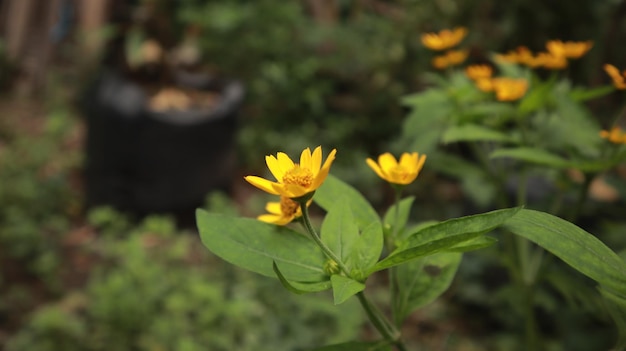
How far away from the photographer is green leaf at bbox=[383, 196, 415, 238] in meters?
0.67

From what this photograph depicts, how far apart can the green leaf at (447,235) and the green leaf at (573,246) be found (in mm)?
28

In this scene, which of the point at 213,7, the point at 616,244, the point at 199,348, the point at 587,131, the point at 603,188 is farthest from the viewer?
the point at 213,7


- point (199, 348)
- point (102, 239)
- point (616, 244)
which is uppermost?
point (616, 244)

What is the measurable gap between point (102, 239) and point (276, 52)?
4.37 feet

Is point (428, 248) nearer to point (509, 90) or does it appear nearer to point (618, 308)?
point (618, 308)

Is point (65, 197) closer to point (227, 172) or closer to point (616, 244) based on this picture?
point (227, 172)

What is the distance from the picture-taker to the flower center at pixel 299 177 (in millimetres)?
510

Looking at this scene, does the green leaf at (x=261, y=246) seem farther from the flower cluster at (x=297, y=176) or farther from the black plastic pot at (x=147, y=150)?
the black plastic pot at (x=147, y=150)

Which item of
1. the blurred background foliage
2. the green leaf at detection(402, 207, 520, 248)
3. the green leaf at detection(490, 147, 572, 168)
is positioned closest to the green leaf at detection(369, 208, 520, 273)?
the green leaf at detection(402, 207, 520, 248)

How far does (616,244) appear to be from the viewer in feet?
4.44

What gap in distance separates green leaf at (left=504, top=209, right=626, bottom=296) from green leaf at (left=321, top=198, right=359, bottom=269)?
155mm

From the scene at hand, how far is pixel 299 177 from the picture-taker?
0.51 metres

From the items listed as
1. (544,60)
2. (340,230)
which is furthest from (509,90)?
(340,230)

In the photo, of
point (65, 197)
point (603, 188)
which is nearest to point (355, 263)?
point (603, 188)
